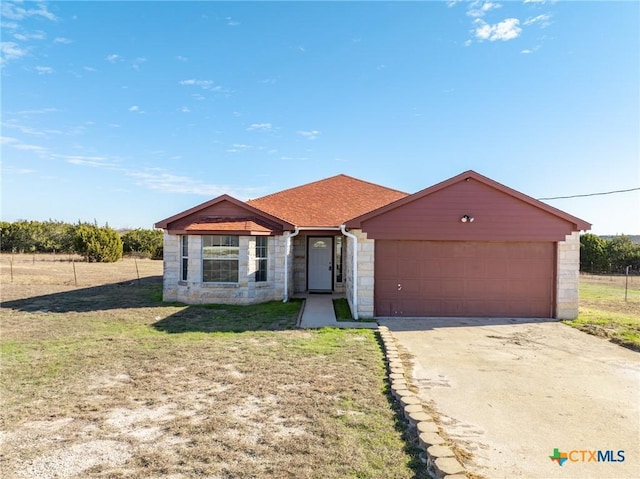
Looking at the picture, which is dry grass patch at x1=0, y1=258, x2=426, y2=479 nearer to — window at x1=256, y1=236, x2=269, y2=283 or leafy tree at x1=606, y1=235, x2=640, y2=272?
window at x1=256, y1=236, x2=269, y2=283

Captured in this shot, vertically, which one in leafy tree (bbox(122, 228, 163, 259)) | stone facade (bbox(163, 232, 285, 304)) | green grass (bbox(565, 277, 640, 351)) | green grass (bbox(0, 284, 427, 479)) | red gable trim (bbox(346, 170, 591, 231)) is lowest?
green grass (bbox(0, 284, 427, 479))

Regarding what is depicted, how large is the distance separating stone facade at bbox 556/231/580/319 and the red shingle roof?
749cm

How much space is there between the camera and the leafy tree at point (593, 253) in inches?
1045

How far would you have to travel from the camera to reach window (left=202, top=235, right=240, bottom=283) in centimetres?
1284

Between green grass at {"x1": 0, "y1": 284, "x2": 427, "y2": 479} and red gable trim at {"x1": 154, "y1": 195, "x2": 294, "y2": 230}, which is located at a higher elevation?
red gable trim at {"x1": 154, "y1": 195, "x2": 294, "y2": 230}

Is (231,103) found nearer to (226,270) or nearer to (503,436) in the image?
(226,270)

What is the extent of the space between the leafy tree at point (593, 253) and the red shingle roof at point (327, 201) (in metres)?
17.1

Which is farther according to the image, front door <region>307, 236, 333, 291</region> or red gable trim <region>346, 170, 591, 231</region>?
front door <region>307, 236, 333, 291</region>

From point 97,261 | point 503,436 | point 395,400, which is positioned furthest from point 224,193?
point 97,261

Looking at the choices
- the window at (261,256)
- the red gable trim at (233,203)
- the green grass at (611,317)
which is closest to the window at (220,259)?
the window at (261,256)

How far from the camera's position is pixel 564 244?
10.8 metres

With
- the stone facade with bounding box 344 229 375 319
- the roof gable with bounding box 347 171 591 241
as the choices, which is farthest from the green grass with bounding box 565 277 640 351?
the stone facade with bounding box 344 229 375 319

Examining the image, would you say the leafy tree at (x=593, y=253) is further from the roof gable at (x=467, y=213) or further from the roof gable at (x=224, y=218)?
the roof gable at (x=224, y=218)

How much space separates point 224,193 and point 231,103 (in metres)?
5.94
